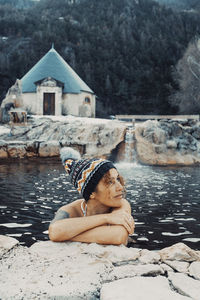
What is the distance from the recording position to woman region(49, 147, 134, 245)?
2576mm

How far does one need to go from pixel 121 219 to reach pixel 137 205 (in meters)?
3.74

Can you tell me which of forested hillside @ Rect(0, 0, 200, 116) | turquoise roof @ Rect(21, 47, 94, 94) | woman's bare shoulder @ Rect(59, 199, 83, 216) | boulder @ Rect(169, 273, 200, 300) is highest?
forested hillside @ Rect(0, 0, 200, 116)

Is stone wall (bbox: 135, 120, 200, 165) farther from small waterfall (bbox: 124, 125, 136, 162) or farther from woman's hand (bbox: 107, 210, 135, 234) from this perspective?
woman's hand (bbox: 107, 210, 135, 234)

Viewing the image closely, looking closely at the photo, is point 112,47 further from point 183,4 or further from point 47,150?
point 183,4

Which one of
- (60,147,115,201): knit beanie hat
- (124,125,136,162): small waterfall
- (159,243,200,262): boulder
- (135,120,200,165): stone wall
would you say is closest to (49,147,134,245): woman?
(60,147,115,201): knit beanie hat

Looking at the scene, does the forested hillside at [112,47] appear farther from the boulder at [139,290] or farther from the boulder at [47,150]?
the boulder at [139,290]

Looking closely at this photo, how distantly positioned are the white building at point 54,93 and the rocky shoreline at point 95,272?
21507mm

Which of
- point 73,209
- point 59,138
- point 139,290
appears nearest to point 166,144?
point 59,138

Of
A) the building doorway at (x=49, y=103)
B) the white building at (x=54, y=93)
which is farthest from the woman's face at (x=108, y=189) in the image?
the building doorway at (x=49, y=103)

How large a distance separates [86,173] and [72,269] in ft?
2.89

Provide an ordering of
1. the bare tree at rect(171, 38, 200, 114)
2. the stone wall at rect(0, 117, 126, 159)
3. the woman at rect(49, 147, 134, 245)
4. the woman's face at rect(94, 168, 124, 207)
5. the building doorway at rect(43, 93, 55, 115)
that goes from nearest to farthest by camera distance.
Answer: the woman at rect(49, 147, 134, 245)
the woman's face at rect(94, 168, 124, 207)
the stone wall at rect(0, 117, 126, 159)
the building doorway at rect(43, 93, 55, 115)
the bare tree at rect(171, 38, 200, 114)

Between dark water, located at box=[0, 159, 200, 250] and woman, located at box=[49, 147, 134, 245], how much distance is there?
1.43 meters

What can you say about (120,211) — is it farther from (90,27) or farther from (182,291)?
(90,27)

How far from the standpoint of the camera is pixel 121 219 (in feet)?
8.59
